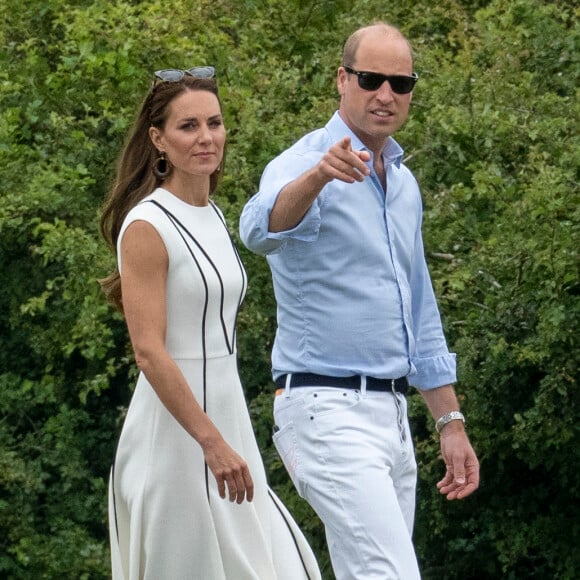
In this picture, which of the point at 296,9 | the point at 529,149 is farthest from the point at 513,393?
the point at 296,9

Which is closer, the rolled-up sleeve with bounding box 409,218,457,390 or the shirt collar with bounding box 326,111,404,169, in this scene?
the shirt collar with bounding box 326,111,404,169

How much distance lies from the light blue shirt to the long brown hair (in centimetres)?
33

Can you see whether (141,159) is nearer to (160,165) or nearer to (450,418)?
(160,165)

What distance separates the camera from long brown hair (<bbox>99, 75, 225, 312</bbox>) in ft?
14.8

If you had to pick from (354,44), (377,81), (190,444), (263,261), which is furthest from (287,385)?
(263,261)

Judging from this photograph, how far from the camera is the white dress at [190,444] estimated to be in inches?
170

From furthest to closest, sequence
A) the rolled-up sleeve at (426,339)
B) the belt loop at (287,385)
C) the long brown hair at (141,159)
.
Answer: the rolled-up sleeve at (426,339) < the long brown hair at (141,159) < the belt loop at (287,385)

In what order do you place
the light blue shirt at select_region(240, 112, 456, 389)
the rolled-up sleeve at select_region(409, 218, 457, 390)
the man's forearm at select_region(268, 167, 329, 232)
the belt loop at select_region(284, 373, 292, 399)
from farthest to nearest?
the rolled-up sleeve at select_region(409, 218, 457, 390) → the belt loop at select_region(284, 373, 292, 399) → the light blue shirt at select_region(240, 112, 456, 389) → the man's forearm at select_region(268, 167, 329, 232)

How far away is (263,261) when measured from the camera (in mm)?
7148

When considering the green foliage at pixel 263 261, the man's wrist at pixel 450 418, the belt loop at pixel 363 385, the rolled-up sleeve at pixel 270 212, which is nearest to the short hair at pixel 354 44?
the rolled-up sleeve at pixel 270 212

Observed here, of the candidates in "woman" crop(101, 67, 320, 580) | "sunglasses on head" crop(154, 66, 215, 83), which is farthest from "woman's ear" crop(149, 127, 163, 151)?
"sunglasses on head" crop(154, 66, 215, 83)

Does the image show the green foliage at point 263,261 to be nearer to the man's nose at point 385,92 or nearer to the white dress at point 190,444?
the man's nose at point 385,92

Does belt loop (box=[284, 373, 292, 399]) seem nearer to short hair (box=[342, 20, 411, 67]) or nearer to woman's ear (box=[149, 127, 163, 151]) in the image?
woman's ear (box=[149, 127, 163, 151])

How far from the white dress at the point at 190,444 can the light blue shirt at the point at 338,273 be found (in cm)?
15
